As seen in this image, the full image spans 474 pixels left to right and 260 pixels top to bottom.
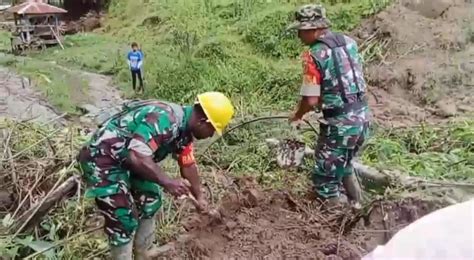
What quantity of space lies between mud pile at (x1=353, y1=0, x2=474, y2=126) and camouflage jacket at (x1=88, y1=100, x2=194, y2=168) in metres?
4.61

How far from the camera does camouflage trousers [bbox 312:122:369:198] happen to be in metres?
5.03

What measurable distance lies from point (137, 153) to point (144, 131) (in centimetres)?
14

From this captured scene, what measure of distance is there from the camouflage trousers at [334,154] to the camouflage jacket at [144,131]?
52.8 inches

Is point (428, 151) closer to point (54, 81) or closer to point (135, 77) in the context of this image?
point (135, 77)

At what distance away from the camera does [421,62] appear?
10.1m

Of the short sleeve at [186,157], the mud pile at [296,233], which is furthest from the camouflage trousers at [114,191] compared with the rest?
the mud pile at [296,233]

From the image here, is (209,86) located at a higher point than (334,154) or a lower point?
lower

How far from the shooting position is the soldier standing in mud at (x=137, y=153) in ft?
12.6

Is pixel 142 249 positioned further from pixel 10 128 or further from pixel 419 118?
pixel 419 118

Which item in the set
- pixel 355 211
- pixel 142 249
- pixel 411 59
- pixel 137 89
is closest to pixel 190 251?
pixel 142 249

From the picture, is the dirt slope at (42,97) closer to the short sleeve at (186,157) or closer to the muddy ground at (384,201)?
the muddy ground at (384,201)

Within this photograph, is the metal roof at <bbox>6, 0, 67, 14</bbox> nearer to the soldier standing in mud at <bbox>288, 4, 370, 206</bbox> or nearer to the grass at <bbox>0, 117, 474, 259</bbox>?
the grass at <bbox>0, 117, 474, 259</bbox>

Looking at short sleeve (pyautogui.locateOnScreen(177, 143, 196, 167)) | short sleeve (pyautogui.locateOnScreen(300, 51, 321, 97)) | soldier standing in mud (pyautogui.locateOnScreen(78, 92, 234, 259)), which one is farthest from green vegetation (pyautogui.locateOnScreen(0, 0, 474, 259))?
short sleeve (pyautogui.locateOnScreen(300, 51, 321, 97))

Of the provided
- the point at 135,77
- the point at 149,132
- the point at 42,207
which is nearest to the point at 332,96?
the point at 149,132
